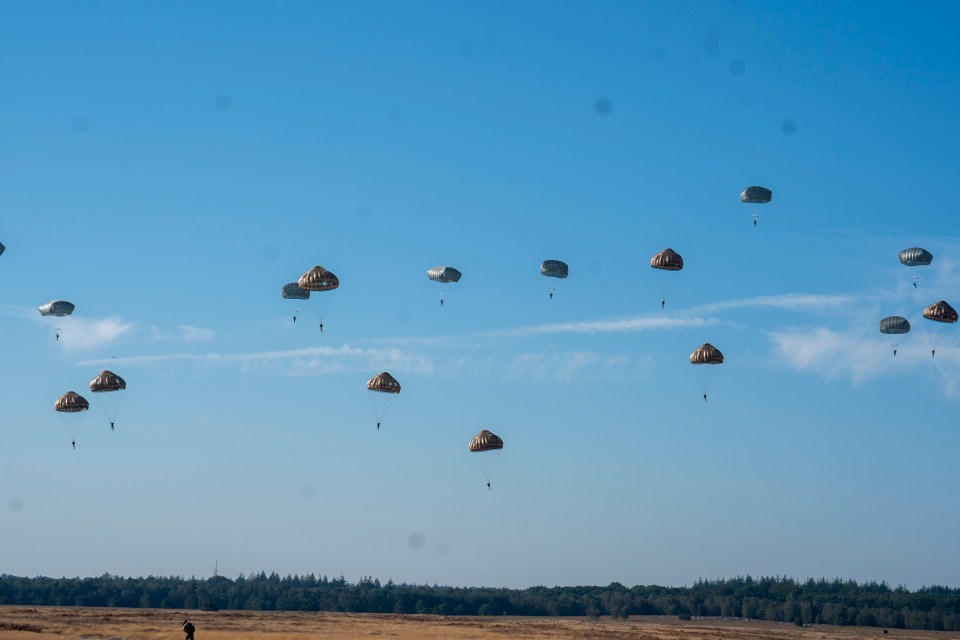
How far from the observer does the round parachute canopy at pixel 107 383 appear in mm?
105562

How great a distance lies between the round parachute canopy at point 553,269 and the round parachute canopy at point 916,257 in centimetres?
3207

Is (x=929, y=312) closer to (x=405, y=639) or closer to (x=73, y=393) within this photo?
(x=405, y=639)

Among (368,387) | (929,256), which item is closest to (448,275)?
(368,387)

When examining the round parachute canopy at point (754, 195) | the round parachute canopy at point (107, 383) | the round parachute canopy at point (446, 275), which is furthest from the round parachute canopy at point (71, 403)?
the round parachute canopy at point (754, 195)

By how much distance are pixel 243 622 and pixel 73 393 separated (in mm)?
35041

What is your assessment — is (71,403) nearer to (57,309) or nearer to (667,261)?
(57,309)

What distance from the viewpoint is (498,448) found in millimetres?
109562

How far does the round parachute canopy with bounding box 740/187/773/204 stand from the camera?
11538cm

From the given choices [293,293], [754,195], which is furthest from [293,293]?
[754,195]

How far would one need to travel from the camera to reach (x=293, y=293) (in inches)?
4633

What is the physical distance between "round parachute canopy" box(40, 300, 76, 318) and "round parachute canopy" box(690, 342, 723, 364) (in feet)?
194

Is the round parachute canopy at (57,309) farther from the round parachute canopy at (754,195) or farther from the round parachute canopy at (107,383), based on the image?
the round parachute canopy at (754,195)

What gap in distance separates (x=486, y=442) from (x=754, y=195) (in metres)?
34.7

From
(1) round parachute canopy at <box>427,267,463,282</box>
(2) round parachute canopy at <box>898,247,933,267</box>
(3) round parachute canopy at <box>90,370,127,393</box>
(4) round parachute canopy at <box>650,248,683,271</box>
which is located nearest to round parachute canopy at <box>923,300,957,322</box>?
(2) round parachute canopy at <box>898,247,933,267</box>
